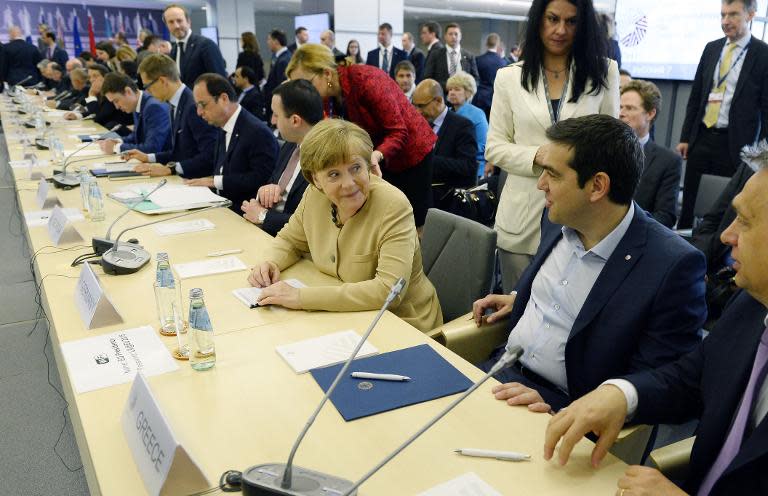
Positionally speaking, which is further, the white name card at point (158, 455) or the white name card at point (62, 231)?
the white name card at point (62, 231)

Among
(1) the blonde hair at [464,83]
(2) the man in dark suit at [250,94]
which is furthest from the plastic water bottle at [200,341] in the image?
(2) the man in dark suit at [250,94]

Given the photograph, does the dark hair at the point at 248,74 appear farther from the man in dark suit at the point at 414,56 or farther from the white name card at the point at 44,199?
the white name card at the point at 44,199

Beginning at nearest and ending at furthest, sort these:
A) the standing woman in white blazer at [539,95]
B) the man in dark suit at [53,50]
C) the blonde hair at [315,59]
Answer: the standing woman in white blazer at [539,95], the blonde hair at [315,59], the man in dark suit at [53,50]

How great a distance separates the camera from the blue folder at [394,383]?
4.03 ft

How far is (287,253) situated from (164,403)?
93 centimetres

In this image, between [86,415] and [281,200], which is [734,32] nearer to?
[281,200]

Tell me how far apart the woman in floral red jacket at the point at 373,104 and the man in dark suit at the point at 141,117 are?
6.96 feet

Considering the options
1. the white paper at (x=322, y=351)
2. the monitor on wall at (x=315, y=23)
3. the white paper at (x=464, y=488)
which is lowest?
the white paper at (x=322, y=351)

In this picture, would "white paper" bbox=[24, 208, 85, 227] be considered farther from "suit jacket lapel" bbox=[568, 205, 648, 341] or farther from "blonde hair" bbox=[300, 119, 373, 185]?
"suit jacket lapel" bbox=[568, 205, 648, 341]

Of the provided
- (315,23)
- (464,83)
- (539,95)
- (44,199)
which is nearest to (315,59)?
(539,95)

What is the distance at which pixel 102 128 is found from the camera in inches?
237

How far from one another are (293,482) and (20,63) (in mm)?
11375

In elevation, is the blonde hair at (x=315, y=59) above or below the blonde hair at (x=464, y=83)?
above

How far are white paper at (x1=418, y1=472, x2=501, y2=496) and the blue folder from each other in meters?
0.25
